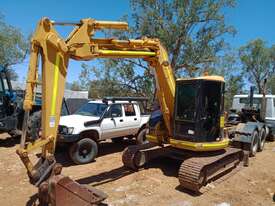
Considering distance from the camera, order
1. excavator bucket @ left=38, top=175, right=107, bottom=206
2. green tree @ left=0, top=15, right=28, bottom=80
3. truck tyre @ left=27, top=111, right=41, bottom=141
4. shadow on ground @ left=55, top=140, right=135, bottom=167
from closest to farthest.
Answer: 1. excavator bucket @ left=38, top=175, right=107, bottom=206
2. shadow on ground @ left=55, top=140, right=135, bottom=167
3. truck tyre @ left=27, top=111, right=41, bottom=141
4. green tree @ left=0, top=15, right=28, bottom=80

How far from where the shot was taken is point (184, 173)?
634 cm

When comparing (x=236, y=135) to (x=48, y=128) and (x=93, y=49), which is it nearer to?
(x=93, y=49)

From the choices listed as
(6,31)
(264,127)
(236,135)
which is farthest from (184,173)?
(6,31)

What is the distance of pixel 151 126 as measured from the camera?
8070 mm

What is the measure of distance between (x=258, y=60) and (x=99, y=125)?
31.3 meters

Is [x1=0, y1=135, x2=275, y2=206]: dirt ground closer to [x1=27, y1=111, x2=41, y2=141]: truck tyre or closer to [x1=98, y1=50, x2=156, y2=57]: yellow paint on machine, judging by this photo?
[x1=27, y1=111, x2=41, y2=141]: truck tyre

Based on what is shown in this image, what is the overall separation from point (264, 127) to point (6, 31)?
2493 cm

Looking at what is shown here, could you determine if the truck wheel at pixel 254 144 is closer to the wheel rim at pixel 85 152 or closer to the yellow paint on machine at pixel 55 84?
the wheel rim at pixel 85 152

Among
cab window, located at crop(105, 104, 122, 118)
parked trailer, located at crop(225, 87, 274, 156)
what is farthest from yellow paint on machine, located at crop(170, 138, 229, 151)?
cab window, located at crop(105, 104, 122, 118)

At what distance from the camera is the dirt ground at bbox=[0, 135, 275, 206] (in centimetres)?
584

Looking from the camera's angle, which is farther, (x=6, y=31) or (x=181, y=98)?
(x=6, y=31)

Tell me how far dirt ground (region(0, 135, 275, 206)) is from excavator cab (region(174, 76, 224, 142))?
48.9 inches

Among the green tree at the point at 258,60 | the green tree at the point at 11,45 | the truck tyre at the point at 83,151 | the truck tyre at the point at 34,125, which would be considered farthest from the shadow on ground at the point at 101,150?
the green tree at the point at 258,60

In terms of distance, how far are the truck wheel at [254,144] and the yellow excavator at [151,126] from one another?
1342 mm
